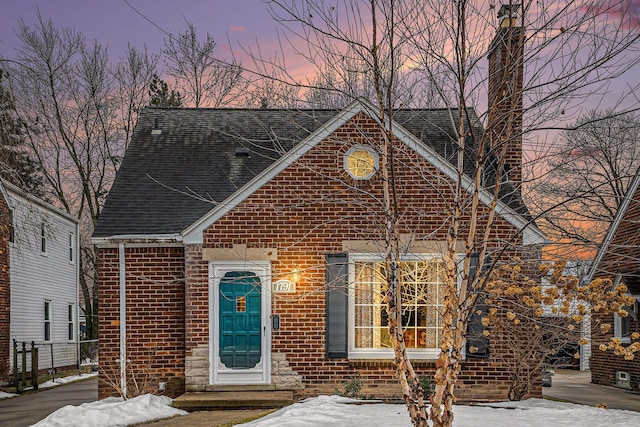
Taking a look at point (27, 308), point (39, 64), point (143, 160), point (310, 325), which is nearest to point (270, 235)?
point (310, 325)

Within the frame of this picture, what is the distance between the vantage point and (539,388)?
12.1 metres

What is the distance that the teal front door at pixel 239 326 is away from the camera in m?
12.2

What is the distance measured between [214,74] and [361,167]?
17.7 m

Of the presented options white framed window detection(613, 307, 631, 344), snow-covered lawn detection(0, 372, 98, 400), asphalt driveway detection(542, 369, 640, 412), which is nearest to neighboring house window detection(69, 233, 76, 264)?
snow-covered lawn detection(0, 372, 98, 400)

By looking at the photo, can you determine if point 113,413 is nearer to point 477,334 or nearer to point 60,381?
point 477,334

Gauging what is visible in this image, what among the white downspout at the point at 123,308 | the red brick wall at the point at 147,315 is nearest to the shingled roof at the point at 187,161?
the white downspout at the point at 123,308

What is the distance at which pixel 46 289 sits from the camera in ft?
79.8

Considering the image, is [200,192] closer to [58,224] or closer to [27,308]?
[27,308]

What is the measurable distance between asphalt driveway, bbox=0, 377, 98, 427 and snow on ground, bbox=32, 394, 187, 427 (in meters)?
1.80

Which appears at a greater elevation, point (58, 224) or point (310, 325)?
point (58, 224)

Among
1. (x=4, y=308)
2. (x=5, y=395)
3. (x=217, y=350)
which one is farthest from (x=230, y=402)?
(x=4, y=308)

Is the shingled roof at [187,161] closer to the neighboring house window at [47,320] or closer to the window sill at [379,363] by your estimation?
the window sill at [379,363]

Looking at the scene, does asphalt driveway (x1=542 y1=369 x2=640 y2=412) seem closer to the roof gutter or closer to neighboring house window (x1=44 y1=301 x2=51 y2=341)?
the roof gutter

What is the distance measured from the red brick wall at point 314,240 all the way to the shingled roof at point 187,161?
773 mm
